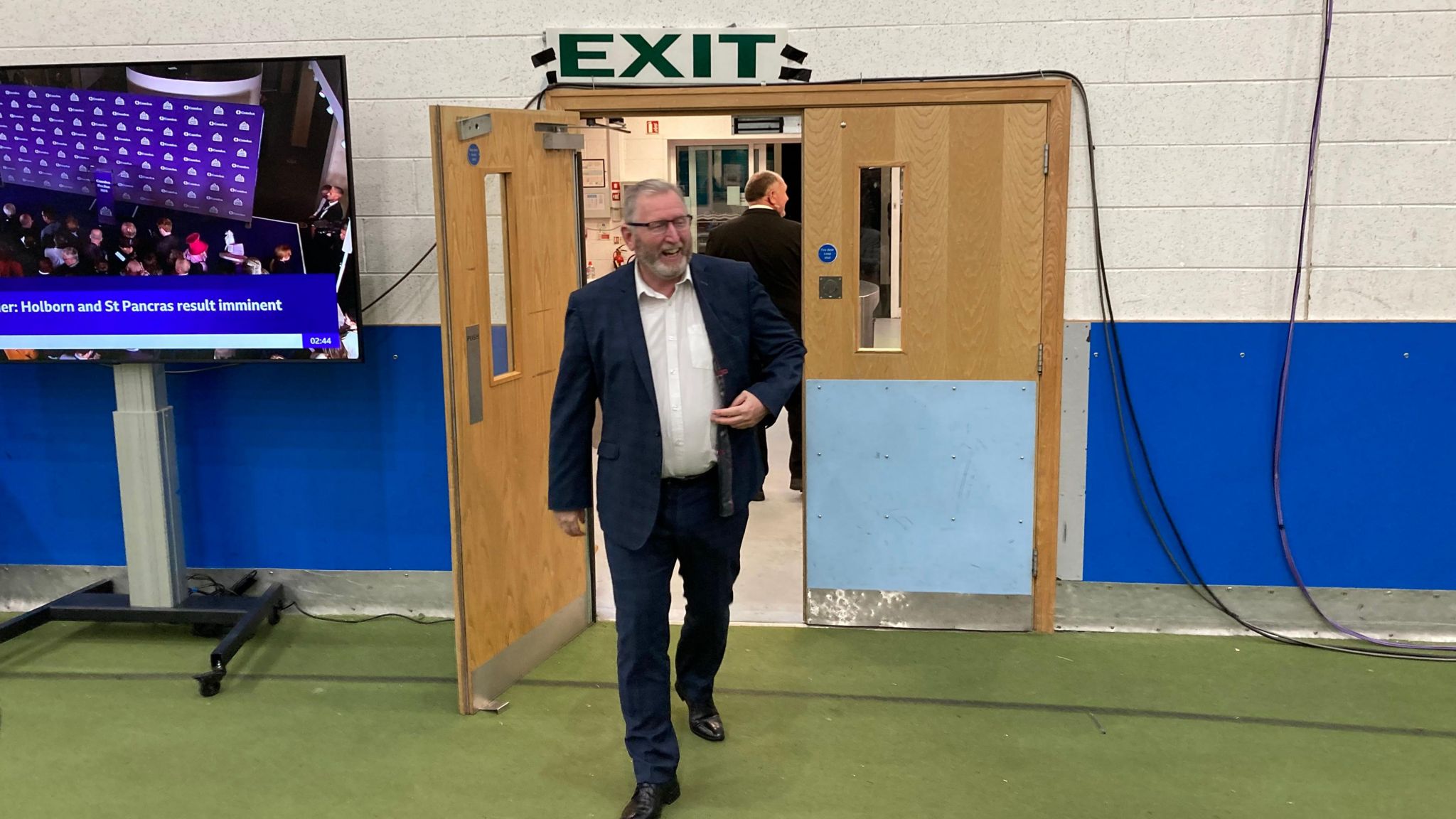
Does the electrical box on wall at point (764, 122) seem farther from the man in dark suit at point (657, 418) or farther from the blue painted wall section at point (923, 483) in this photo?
the man in dark suit at point (657, 418)

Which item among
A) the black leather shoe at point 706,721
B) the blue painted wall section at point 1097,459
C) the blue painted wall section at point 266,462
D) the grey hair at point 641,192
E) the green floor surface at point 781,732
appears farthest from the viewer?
the blue painted wall section at point 266,462

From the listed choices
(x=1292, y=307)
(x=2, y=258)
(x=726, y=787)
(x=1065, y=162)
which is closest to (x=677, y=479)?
(x=726, y=787)

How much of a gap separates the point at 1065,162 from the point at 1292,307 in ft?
2.96

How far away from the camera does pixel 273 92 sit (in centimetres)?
382

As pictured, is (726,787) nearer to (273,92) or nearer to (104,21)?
(273,92)

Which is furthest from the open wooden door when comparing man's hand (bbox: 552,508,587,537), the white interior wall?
man's hand (bbox: 552,508,587,537)

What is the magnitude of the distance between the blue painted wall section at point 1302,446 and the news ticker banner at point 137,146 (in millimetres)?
2927

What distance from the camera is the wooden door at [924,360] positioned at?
3.99m

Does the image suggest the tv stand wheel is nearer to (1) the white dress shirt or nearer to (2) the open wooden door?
(2) the open wooden door

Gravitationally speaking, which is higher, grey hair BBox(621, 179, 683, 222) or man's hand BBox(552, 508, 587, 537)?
grey hair BBox(621, 179, 683, 222)

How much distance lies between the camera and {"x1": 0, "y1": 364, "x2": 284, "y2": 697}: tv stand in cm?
411

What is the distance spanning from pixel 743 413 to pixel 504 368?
1.24 m

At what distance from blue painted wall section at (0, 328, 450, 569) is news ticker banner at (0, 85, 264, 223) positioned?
71 centimetres

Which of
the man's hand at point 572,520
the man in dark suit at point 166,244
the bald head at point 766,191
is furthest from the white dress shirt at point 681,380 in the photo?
the bald head at point 766,191
